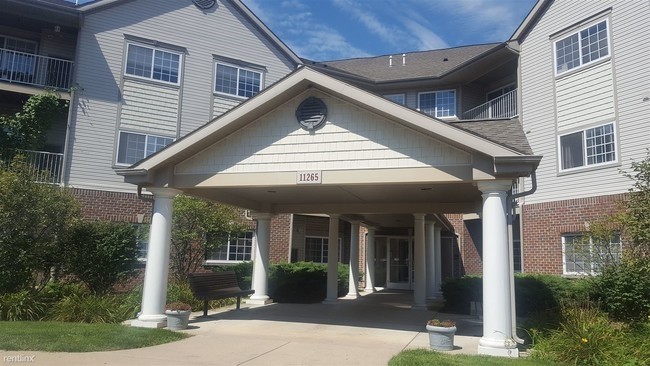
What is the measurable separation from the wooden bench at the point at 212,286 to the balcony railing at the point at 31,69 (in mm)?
10683

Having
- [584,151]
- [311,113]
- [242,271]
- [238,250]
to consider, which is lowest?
[242,271]

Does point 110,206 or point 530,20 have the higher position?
point 530,20

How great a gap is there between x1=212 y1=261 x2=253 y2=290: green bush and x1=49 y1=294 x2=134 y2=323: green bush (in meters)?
7.36

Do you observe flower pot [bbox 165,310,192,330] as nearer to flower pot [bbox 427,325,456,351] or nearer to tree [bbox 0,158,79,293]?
tree [bbox 0,158,79,293]

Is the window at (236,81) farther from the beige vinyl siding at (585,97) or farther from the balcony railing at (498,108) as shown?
the beige vinyl siding at (585,97)

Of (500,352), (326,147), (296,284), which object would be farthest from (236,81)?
(500,352)

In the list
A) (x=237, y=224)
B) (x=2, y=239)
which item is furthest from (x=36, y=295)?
(x=237, y=224)

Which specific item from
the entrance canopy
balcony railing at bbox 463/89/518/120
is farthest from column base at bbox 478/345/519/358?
balcony railing at bbox 463/89/518/120

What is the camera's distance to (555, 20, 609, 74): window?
16.9 metres

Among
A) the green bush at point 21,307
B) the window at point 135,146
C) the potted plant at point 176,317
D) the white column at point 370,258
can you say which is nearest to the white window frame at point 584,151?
the white column at point 370,258

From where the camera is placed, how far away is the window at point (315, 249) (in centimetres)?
2400

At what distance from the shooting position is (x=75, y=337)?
880cm

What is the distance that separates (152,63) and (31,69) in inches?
173

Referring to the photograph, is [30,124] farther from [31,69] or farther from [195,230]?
[195,230]
